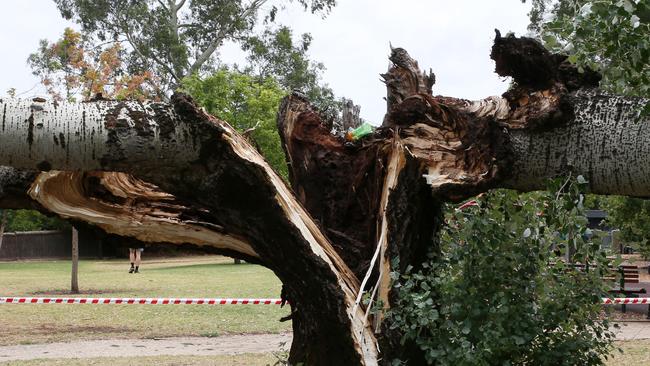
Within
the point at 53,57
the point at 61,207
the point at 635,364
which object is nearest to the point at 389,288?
the point at 61,207

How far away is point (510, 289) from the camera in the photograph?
16.3ft

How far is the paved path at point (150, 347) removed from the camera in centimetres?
1004

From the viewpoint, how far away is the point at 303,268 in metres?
4.88

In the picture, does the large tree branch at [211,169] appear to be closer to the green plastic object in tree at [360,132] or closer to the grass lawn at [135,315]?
the green plastic object in tree at [360,132]

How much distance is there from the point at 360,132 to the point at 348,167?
235 mm

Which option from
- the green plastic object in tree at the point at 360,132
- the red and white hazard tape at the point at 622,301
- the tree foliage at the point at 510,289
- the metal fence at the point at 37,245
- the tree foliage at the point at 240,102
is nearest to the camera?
the tree foliage at the point at 510,289

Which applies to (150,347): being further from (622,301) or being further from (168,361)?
(622,301)

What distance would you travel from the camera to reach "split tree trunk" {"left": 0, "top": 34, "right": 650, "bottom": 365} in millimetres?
4504

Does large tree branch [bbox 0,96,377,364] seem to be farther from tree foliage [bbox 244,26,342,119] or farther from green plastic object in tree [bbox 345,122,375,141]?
tree foliage [bbox 244,26,342,119]

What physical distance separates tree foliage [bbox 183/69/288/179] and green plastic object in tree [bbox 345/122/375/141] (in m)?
23.3

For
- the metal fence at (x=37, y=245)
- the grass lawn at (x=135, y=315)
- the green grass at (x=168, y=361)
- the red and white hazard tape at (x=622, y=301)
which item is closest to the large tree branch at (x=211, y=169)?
the red and white hazard tape at (x=622, y=301)

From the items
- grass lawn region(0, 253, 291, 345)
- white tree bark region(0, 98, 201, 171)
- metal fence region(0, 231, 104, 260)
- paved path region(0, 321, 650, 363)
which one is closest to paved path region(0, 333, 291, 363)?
paved path region(0, 321, 650, 363)

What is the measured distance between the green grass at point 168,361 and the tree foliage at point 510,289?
4.44 metres

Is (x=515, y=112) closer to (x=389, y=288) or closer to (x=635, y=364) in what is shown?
(x=389, y=288)
